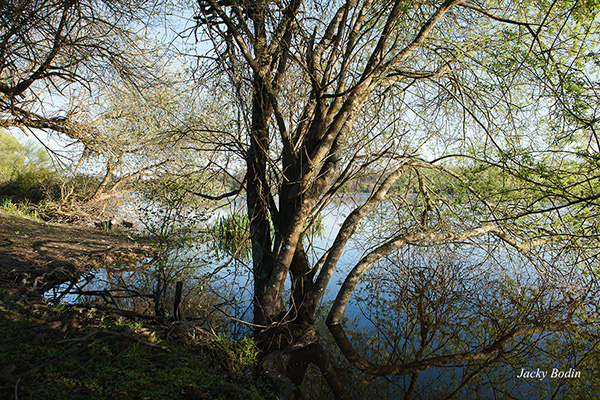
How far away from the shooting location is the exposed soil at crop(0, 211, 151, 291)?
4.44 metres

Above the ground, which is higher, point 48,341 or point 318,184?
point 318,184

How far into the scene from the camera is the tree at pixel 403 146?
391 centimetres

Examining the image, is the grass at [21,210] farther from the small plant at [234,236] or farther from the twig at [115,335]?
the twig at [115,335]

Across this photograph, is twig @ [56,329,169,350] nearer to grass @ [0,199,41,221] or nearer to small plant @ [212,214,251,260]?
small plant @ [212,214,251,260]

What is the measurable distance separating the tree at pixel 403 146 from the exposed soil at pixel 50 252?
2791mm

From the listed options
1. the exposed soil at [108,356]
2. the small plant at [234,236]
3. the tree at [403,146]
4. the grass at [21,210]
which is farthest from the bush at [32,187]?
the tree at [403,146]

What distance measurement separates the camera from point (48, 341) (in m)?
2.35

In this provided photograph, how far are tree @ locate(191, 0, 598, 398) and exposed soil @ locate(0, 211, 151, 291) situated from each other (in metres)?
2.79

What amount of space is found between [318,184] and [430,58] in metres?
2.82

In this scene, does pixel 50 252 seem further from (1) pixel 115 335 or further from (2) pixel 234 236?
(1) pixel 115 335

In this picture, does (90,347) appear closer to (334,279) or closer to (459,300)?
(459,300)

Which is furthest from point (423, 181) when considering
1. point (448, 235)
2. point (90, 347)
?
point (90, 347)

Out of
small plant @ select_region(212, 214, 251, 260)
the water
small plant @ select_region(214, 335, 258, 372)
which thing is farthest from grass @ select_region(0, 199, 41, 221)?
small plant @ select_region(214, 335, 258, 372)

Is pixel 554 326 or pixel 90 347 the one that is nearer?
pixel 90 347
